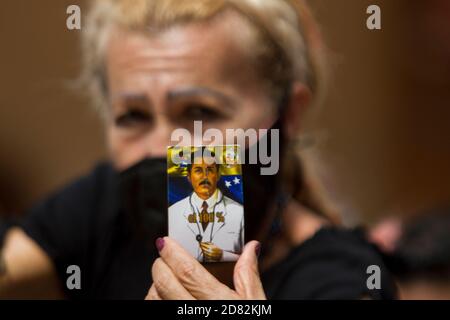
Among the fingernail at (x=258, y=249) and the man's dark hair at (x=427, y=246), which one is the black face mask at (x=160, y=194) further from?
the man's dark hair at (x=427, y=246)

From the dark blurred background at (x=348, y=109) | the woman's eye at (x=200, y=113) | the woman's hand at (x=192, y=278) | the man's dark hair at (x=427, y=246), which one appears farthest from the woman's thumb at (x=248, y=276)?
the man's dark hair at (x=427, y=246)

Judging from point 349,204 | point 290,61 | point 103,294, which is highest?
point 290,61

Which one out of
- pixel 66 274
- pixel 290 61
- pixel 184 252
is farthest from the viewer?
pixel 66 274

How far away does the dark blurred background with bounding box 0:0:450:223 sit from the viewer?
29.5 inches

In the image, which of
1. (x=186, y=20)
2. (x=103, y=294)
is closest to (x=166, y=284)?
(x=103, y=294)

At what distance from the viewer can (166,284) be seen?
1.86 ft

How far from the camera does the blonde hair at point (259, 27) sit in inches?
24.8

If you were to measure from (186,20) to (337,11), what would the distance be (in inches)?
8.0

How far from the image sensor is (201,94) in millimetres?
654

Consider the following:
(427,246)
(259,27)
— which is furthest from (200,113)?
(427,246)

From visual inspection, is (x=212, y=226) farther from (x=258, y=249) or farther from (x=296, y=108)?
(x=296, y=108)

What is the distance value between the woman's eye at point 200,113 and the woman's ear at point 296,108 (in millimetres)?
92

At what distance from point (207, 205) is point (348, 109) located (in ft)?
1.08
